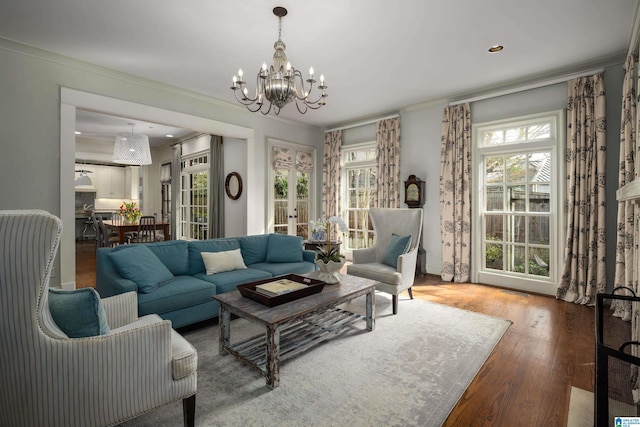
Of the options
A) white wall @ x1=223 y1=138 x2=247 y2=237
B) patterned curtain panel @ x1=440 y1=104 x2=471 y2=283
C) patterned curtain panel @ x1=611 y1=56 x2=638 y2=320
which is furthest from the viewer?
white wall @ x1=223 y1=138 x2=247 y2=237

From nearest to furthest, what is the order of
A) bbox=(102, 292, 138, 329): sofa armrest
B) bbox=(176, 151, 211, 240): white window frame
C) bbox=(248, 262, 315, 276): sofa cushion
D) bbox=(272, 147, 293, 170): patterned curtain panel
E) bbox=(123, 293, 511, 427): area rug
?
bbox=(123, 293, 511, 427): area rug < bbox=(102, 292, 138, 329): sofa armrest < bbox=(248, 262, 315, 276): sofa cushion < bbox=(272, 147, 293, 170): patterned curtain panel < bbox=(176, 151, 211, 240): white window frame

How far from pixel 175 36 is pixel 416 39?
7.73 ft

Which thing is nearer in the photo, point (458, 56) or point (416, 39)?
point (416, 39)

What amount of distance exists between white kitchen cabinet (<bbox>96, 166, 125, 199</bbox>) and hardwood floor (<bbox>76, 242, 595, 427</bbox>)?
9400 millimetres

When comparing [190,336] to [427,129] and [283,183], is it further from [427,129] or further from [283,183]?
[427,129]

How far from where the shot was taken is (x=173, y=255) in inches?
125

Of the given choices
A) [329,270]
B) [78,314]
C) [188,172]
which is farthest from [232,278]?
[188,172]

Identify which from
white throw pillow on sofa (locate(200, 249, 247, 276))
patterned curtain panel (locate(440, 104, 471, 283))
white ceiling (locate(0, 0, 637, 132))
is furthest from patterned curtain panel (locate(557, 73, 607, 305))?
white throw pillow on sofa (locate(200, 249, 247, 276))

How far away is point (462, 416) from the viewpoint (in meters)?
1.73

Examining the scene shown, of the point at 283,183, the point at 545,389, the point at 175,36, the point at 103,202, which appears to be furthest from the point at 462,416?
the point at 103,202

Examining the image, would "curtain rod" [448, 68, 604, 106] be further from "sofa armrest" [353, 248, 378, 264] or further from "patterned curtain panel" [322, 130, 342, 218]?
"sofa armrest" [353, 248, 378, 264]

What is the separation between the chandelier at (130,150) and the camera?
5797 mm

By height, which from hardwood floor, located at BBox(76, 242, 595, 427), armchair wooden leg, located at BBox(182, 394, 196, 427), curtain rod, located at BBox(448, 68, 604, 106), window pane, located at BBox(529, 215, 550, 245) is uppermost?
curtain rod, located at BBox(448, 68, 604, 106)

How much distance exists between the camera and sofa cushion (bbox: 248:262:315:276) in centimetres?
344
